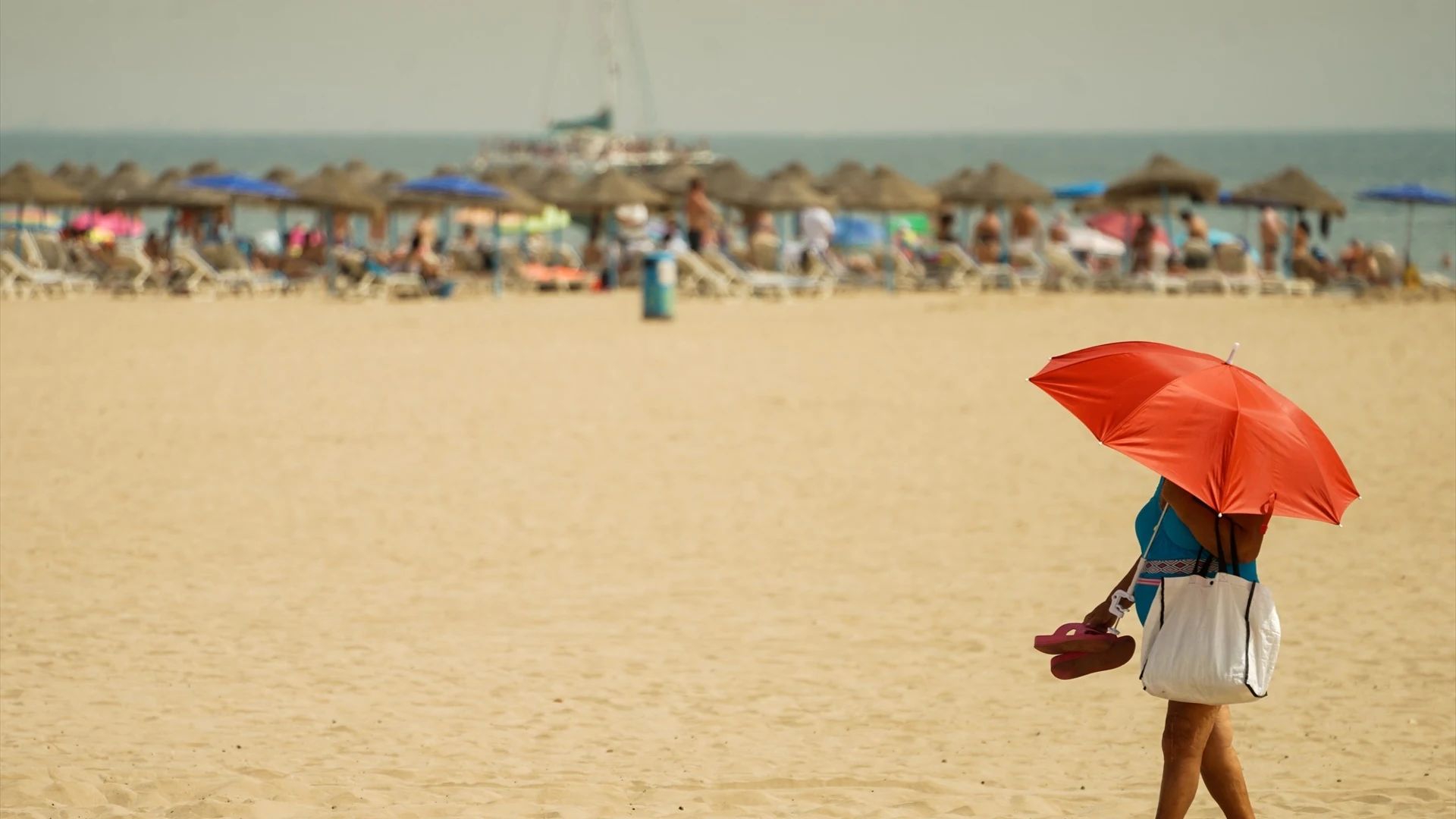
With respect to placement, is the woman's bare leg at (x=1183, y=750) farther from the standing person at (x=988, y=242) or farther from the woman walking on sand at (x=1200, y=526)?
the standing person at (x=988, y=242)

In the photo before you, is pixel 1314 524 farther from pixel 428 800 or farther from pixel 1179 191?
pixel 1179 191

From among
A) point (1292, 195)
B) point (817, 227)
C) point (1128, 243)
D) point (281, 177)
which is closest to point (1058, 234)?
point (1128, 243)

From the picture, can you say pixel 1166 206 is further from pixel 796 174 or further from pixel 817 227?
pixel 796 174

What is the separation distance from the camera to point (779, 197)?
26.6m

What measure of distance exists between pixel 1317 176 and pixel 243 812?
75.6m

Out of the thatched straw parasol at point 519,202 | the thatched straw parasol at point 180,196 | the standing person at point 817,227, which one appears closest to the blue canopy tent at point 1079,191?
the standing person at point 817,227

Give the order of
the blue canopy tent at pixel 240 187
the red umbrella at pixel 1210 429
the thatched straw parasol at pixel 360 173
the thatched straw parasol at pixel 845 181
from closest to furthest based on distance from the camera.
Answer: the red umbrella at pixel 1210 429 < the blue canopy tent at pixel 240 187 < the thatched straw parasol at pixel 845 181 < the thatched straw parasol at pixel 360 173

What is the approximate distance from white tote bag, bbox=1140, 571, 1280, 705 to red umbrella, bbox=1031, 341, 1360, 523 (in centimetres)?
19

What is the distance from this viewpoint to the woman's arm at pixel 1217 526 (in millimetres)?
3535

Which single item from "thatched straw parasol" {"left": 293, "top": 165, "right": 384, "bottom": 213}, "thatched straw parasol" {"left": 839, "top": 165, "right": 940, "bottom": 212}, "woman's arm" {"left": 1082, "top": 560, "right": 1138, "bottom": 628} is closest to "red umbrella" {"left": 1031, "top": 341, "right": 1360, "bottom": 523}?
"woman's arm" {"left": 1082, "top": 560, "right": 1138, "bottom": 628}

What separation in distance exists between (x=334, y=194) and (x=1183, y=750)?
22.2 metres

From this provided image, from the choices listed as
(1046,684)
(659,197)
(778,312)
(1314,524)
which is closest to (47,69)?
(1046,684)

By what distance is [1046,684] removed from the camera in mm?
5965

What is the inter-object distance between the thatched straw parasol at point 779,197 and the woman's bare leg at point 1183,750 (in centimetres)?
2293
